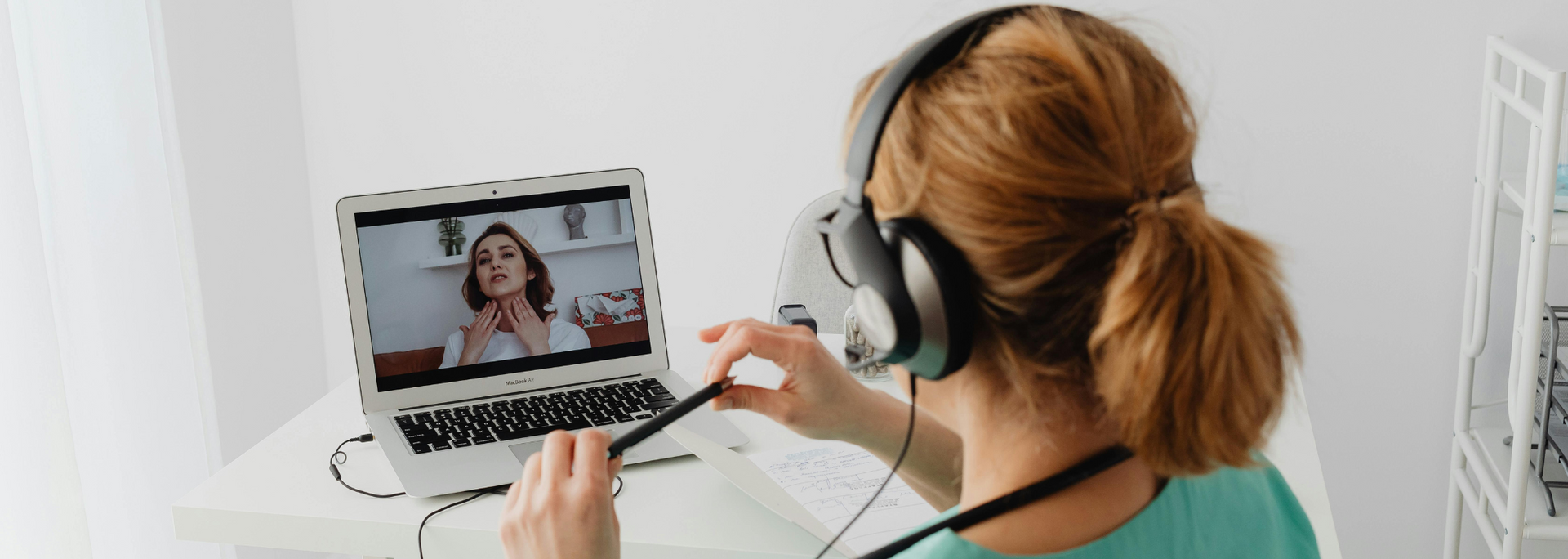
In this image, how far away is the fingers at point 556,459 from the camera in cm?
71

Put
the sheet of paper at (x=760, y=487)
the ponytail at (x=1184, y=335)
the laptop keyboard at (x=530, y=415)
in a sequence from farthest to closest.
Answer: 1. the laptop keyboard at (x=530, y=415)
2. the sheet of paper at (x=760, y=487)
3. the ponytail at (x=1184, y=335)

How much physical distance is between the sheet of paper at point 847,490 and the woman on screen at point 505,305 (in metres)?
0.33

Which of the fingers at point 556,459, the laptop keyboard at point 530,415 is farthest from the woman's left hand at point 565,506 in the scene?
the laptop keyboard at point 530,415

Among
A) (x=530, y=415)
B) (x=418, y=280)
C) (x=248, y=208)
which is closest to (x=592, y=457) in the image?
(x=530, y=415)

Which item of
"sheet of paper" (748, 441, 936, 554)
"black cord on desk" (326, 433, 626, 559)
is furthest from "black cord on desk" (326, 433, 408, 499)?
"sheet of paper" (748, 441, 936, 554)

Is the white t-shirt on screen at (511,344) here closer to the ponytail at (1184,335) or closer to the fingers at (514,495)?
the fingers at (514,495)

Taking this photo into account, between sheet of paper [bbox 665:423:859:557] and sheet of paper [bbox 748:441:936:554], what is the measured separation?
0.02m

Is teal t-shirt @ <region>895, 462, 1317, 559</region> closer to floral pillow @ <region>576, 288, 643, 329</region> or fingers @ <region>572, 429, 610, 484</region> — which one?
fingers @ <region>572, 429, 610, 484</region>

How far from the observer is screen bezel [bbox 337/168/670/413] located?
1.25m

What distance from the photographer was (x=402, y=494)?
1.06 m

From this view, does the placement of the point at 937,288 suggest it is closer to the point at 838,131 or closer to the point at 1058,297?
the point at 1058,297

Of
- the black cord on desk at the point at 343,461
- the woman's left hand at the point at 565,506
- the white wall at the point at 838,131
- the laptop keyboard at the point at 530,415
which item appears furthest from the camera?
the white wall at the point at 838,131

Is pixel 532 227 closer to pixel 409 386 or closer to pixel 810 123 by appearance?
pixel 409 386

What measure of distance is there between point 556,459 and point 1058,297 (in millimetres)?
340
